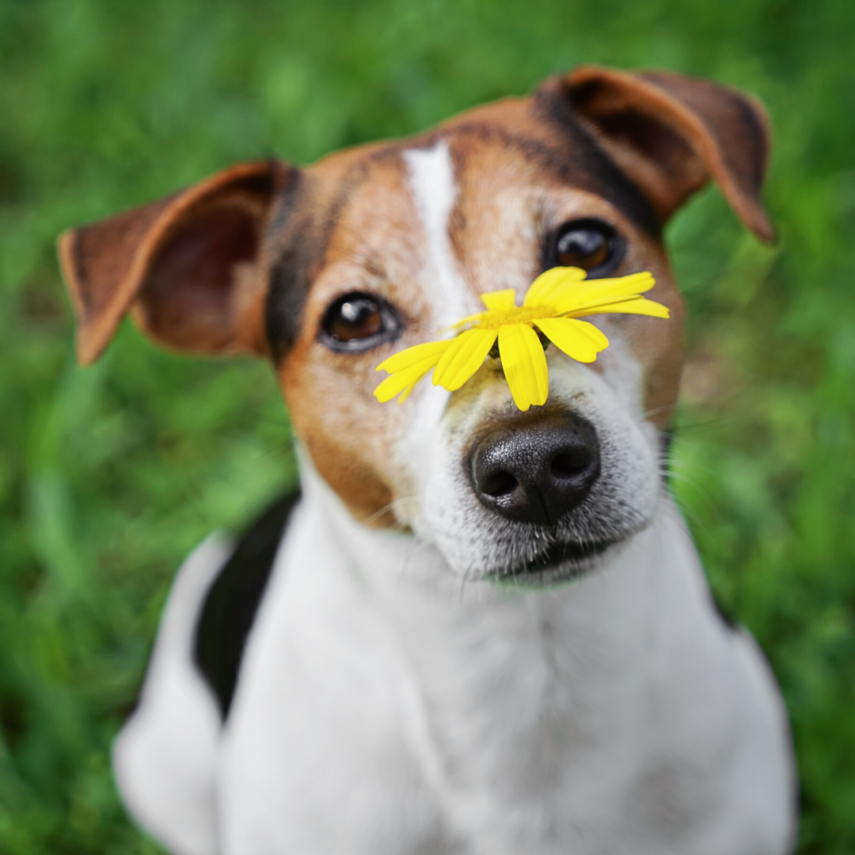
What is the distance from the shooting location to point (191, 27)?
6.53 metres

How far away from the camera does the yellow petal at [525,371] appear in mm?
1753

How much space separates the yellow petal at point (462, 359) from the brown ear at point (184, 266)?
3.17 ft

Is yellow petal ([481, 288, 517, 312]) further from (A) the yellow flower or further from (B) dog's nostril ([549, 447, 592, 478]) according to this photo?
(B) dog's nostril ([549, 447, 592, 478])

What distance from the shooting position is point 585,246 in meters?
2.29

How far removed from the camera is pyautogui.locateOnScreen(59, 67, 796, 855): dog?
221 centimetres

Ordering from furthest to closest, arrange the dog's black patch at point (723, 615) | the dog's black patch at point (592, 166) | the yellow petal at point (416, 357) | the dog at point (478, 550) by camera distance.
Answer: the dog's black patch at point (723, 615) < the dog's black patch at point (592, 166) < the dog at point (478, 550) < the yellow petal at point (416, 357)

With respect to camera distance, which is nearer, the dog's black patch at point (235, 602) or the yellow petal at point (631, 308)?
the yellow petal at point (631, 308)

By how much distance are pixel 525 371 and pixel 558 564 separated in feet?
1.62

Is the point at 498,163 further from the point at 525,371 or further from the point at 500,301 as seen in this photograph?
the point at 525,371

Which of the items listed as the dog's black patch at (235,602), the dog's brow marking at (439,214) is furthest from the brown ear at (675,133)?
the dog's black patch at (235,602)

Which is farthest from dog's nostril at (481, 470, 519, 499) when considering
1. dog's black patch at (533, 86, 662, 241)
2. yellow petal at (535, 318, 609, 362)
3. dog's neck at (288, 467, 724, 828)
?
dog's black patch at (533, 86, 662, 241)

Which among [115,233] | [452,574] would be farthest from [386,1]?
[452,574]

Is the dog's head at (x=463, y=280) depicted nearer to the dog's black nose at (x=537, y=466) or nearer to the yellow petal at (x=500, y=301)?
the dog's black nose at (x=537, y=466)

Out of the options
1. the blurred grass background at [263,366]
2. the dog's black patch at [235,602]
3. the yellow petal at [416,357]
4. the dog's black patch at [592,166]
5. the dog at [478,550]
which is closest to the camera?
the yellow petal at [416,357]
